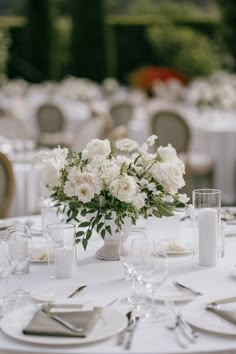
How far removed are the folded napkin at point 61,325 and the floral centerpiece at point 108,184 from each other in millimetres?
519

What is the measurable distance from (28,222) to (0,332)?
4.25 feet

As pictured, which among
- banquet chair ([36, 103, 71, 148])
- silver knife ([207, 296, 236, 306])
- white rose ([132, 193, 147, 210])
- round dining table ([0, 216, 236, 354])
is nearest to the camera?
round dining table ([0, 216, 236, 354])

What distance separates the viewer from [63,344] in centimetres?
198

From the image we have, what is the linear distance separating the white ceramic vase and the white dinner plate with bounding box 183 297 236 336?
1.72 feet

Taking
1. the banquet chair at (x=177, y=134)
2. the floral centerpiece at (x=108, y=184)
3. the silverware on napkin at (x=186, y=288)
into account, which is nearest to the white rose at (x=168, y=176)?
the floral centerpiece at (x=108, y=184)

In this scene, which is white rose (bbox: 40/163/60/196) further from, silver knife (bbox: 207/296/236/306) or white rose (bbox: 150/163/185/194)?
silver knife (bbox: 207/296/236/306)

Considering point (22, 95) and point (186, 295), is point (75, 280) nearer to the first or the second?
point (186, 295)

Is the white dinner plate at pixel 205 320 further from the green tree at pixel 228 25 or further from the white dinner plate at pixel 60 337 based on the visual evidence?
the green tree at pixel 228 25

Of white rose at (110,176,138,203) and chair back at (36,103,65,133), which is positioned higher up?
chair back at (36,103,65,133)

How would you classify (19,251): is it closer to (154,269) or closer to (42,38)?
(154,269)

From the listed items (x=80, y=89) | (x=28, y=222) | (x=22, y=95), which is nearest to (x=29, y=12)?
(x=22, y=95)

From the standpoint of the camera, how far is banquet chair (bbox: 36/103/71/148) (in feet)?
30.9

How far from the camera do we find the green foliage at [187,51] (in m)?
14.9

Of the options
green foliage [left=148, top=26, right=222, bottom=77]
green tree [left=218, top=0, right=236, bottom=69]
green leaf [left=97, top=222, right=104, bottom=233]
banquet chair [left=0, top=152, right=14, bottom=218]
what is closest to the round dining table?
green leaf [left=97, top=222, right=104, bottom=233]
